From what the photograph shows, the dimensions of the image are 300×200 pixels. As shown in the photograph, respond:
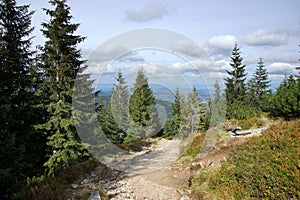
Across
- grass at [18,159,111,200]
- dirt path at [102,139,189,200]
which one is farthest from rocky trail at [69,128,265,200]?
grass at [18,159,111,200]

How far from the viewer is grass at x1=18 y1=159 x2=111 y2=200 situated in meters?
6.49

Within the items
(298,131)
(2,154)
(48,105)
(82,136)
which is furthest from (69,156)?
(298,131)

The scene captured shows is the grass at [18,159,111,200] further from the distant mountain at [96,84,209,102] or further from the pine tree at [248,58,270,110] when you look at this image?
the pine tree at [248,58,270,110]

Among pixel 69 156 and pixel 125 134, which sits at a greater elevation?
pixel 69 156

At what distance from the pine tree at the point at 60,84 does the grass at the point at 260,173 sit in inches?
338

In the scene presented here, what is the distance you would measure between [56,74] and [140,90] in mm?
17118

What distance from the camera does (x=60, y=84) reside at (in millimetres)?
13359

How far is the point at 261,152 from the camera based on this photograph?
708 cm

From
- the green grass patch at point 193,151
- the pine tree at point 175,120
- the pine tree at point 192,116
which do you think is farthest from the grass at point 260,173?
the pine tree at point 175,120

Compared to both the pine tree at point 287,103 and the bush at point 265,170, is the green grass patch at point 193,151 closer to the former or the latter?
the bush at point 265,170

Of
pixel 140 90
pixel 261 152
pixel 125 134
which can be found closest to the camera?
pixel 261 152

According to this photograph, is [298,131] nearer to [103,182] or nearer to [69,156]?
[103,182]

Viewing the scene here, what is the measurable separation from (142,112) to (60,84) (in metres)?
16.9

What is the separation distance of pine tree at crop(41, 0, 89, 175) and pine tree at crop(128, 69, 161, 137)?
15004mm
